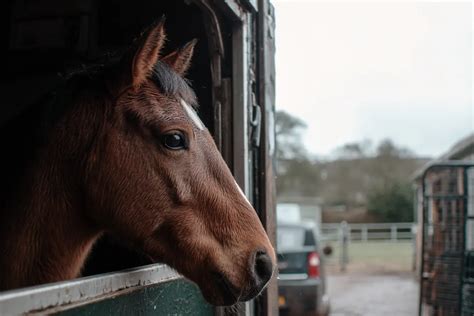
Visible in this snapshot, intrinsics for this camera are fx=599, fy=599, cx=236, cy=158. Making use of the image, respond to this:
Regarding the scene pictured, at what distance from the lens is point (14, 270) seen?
2041 millimetres

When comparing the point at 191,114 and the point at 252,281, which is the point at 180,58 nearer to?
the point at 191,114

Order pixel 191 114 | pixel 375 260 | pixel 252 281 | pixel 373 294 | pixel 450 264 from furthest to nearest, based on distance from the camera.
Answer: pixel 375 260, pixel 373 294, pixel 450 264, pixel 191 114, pixel 252 281

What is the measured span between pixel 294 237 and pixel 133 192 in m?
6.71

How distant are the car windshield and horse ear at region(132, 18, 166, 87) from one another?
6.46 m

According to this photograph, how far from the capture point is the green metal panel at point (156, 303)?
180 cm

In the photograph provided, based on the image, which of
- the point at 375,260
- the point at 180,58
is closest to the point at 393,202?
the point at 375,260

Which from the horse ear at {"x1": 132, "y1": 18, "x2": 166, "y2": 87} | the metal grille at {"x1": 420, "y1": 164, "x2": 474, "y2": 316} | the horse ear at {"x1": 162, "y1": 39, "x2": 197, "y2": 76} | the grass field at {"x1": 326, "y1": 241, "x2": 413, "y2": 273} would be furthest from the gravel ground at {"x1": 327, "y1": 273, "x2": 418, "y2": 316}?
the horse ear at {"x1": 132, "y1": 18, "x2": 166, "y2": 87}

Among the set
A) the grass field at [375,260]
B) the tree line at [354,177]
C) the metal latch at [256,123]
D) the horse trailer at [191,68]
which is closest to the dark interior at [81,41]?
the horse trailer at [191,68]

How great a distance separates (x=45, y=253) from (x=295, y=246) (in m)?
6.54

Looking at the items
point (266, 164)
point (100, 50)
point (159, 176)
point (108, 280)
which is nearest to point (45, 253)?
point (108, 280)

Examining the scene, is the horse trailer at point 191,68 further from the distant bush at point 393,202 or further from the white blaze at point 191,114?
the distant bush at point 393,202

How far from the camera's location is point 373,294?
11.7m

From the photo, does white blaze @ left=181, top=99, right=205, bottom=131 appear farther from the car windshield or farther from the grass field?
the grass field

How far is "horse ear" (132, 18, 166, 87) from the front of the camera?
201 cm
